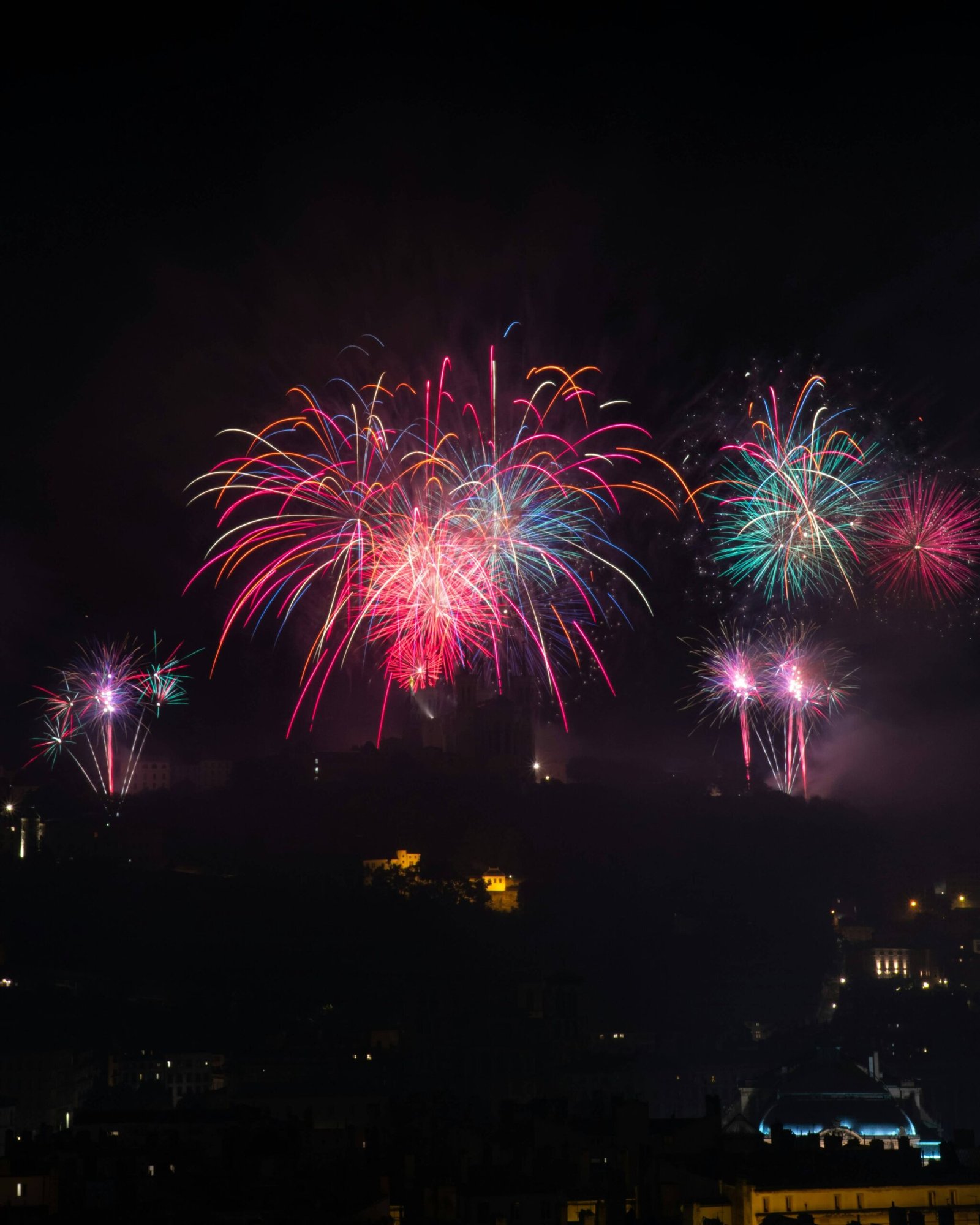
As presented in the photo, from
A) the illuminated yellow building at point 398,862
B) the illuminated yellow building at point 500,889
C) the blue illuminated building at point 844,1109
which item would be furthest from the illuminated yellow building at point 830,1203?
the illuminated yellow building at point 398,862

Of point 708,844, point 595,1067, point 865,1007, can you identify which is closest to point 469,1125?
point 595,1067

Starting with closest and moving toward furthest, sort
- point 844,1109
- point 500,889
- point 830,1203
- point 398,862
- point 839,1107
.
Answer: point 830,1203 → point 844,1109 → point 839,1107 → point 398,862 → point 500,889

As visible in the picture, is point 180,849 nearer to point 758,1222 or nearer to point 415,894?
point 415,894

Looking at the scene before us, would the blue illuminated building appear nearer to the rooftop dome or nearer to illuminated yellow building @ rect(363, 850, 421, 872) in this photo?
the rooftop dome

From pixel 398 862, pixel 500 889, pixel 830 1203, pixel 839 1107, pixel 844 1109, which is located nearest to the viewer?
pixel 830 1203

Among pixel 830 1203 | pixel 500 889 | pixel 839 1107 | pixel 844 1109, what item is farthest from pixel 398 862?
pixel 830 1203

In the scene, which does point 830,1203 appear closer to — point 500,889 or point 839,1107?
point 839,1107

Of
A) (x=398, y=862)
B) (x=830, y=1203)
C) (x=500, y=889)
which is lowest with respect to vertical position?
(x=830, y=1203)

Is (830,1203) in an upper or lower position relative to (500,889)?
lower

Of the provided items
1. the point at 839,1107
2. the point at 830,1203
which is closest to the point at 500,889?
the point at 839,1107

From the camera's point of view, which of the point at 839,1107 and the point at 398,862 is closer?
the point at 839,1107

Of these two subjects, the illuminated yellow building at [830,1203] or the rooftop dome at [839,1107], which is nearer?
the illuminated yellow building at [830,1203]

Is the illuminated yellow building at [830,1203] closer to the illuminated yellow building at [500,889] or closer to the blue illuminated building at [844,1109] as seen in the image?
the blue illuminated building at [844,1109]
